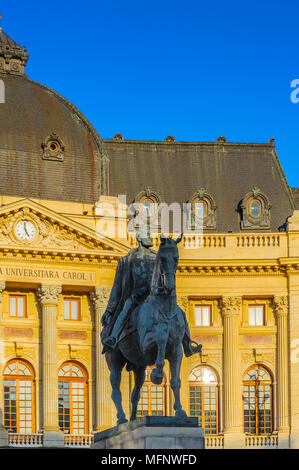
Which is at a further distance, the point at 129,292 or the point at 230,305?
the point at 230,305

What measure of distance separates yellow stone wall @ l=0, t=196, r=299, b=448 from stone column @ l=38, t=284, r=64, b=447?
0.07 meters

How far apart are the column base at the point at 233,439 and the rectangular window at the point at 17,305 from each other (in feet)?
37.7

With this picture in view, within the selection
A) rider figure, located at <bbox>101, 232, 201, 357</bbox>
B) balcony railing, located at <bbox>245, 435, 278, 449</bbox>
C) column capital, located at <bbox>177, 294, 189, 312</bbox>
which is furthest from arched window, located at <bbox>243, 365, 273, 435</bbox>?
rider figure, located at <bbox>101, 232, 201, 357</bbox>

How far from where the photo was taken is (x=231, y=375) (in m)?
71.0

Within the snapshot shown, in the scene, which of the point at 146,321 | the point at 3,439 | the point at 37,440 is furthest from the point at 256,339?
the point at 146,321

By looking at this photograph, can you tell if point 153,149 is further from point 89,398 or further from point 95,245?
point 89,398

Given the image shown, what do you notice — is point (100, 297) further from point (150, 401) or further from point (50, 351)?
point (150, 401)

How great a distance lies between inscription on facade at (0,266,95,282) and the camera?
220 feet

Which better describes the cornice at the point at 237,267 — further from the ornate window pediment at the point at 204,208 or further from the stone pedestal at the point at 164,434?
the stone pedestal at the point at 164,434

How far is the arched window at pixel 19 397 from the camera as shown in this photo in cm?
6688

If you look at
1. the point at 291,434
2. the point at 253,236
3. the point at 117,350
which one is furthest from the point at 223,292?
the point at 117,350

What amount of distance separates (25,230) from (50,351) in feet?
19.1

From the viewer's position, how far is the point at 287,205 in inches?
3019
